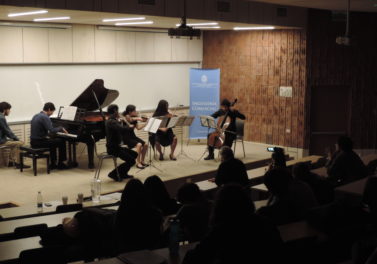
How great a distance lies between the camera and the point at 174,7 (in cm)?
1003

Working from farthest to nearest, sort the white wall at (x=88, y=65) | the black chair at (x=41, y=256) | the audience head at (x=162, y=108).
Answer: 1. the audience head at (x=162, y=108)
2. the white wall at (x=88, y=65)
3. the black chair at (x=41, y=256)

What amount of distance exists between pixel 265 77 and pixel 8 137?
6.59m

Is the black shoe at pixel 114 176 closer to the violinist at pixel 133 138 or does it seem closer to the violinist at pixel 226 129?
the violinist at pixel 133 138

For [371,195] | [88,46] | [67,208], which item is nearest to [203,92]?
[88,46]

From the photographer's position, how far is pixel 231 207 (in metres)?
3.34

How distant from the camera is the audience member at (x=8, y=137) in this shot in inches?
412

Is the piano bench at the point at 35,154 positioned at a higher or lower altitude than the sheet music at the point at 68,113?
lower

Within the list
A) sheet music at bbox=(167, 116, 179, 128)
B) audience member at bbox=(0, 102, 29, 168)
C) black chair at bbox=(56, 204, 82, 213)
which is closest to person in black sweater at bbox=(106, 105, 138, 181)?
sheet music at bbox=(167, 116, 179, 128)

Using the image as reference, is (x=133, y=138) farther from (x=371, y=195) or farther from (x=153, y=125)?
(x=371, y=195)

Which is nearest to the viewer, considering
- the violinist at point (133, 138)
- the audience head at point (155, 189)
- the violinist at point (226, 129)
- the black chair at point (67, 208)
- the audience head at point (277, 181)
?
the audience head at point (277, 181)

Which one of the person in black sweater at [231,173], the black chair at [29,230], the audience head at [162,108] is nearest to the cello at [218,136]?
the audience head at [162,108]

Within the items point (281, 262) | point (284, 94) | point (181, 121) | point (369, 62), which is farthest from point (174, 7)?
point (281, 262)

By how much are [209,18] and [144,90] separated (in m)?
3.80

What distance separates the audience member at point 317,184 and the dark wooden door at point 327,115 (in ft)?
24.2
